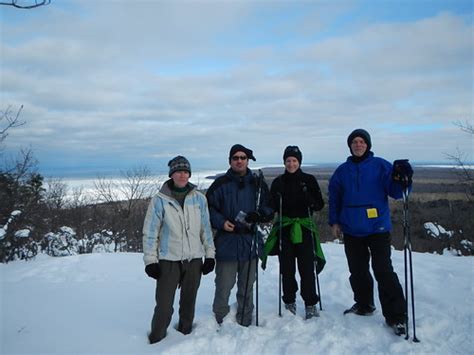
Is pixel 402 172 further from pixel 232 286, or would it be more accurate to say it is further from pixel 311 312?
pixel 232 286

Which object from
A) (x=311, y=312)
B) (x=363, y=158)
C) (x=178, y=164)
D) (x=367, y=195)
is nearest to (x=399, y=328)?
(x=311, y=312)

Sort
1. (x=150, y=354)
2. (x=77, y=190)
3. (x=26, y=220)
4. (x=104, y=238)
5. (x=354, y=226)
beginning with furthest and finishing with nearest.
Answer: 1. (x=77, y=190)
2. (x=104, y=238)
3. (x=26, y=220)
4. (x=354, y=226)
5. (x=150, y=354)

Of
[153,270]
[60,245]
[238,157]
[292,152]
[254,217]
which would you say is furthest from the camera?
[60,245]

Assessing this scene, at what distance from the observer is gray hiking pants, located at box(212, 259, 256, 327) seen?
406 cm

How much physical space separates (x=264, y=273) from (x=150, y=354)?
3.79 metres

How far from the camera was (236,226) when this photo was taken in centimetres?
404

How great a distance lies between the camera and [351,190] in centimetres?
412

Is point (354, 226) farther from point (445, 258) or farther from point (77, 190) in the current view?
point (77, 190)

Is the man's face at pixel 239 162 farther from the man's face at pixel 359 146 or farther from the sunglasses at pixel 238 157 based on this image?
the man's face at pixel 359 146

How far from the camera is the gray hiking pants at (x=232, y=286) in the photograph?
4.06m

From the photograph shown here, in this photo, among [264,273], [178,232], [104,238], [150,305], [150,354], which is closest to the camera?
[150,354]

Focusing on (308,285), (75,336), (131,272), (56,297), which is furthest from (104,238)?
(308,285)

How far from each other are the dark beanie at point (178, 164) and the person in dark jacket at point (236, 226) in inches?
19.2

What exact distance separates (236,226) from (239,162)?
76 centimetres
